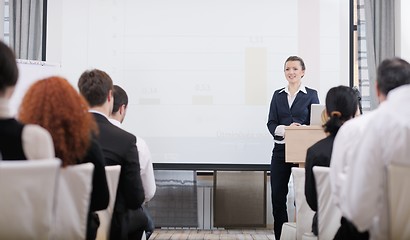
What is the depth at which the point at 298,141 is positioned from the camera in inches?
166

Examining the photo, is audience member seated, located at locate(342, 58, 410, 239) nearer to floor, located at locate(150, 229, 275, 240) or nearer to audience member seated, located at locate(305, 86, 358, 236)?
audience member seated, located at locate(305, 86, 358, 236)

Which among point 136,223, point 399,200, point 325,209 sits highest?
point 399,200

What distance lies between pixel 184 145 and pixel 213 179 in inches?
18.8

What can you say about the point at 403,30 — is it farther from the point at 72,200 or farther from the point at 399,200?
the point at 72,200

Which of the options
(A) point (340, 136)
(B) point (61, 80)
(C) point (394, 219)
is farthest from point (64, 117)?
(C) point (394, 219)

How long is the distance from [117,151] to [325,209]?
3.37 ft

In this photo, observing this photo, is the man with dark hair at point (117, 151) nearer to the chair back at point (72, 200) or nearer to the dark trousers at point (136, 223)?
the dark trousers at point (136, 223)

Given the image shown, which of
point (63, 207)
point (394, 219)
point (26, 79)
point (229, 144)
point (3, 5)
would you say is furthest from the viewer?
point (3, 5)

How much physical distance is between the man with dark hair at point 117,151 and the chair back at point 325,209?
881 mm

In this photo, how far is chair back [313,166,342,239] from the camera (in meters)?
2.67

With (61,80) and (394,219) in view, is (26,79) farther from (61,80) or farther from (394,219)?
(394,219)

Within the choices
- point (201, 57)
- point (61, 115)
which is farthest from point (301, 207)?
point (201, 57)

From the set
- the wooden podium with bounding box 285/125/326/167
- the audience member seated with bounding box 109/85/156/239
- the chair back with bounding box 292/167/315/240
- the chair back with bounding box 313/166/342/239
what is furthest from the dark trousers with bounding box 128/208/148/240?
the wooden podium with bounding box 285/125/326/167

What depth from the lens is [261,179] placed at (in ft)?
19.8
